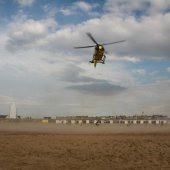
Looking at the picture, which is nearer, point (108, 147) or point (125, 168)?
point (125, 168)

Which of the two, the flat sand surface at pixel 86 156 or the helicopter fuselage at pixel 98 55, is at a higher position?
the helicopter fuselage at pixel 98 55

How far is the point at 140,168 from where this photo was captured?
663 inches

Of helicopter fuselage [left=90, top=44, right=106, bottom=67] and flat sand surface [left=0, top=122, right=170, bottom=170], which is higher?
helicopter fuselage [left=90, top=44, right=106, bottom=67]

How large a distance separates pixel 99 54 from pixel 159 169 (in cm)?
2545

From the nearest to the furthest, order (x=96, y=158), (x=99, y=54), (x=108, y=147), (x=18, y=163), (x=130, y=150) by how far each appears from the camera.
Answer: (x=18, y=163), (x=96, y=158), (x=130, y=150), (x=108, y=147), (x=99, y=54)

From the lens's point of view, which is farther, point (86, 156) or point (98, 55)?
point (98, 55)

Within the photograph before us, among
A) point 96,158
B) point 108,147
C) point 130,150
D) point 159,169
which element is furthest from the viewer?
point 108,147

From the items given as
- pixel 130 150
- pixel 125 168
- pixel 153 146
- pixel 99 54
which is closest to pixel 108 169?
pixel 125 168

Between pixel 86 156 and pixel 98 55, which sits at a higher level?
pixel 98 55

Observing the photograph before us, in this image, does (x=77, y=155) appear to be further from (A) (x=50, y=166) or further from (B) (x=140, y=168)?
(B) (x=140, y=168)

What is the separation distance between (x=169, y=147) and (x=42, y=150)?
8.23 meters

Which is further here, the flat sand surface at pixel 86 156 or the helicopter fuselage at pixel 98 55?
the helicopter fuselage at pixel 98 55

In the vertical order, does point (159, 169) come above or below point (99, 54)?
below

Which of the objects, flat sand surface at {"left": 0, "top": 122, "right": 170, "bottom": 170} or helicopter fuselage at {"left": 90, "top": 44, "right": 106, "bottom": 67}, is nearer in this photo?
flat sand surface at {"left": 0, "top": 122, "right": 170, "bottom": 170}
